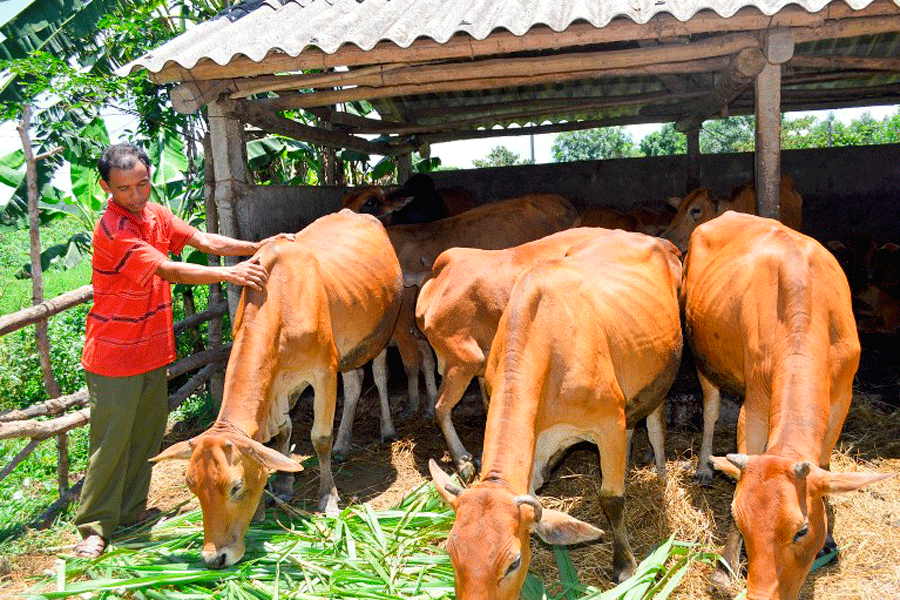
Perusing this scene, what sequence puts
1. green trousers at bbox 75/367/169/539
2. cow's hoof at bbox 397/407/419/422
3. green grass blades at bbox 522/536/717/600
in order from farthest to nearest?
cow's hoof at bbox 397/407/419/422 < green trousers at bbox 75/367/169/539 < green grass blades at bbox 522/536/717/600

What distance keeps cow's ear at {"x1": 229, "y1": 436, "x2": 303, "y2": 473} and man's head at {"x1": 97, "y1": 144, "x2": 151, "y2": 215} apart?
174 cm

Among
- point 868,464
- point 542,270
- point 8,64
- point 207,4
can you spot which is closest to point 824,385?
point 542,270

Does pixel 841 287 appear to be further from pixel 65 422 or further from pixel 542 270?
pixel 65 422

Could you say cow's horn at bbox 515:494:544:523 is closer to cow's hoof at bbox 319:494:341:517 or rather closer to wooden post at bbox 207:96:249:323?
cow's hoof at bbox 319:494:341:517

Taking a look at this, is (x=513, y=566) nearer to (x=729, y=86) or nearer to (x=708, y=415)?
(x=708, y=415)

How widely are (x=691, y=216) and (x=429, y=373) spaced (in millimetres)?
3462

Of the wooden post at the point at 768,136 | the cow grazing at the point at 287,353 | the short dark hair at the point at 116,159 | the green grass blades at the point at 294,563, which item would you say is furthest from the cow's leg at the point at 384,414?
the wooden post at the point at 768,136

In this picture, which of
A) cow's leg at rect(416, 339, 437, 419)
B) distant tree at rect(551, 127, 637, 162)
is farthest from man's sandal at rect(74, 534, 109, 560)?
distant tree at rect(551, 127, 637, 162)

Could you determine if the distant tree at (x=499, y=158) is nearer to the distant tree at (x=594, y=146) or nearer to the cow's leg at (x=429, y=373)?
the distant tree at (x=594, y=146)

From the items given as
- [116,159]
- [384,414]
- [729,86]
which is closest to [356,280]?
[384,414]

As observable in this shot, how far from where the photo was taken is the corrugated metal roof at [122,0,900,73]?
588 cm

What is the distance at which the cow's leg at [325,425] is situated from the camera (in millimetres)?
5832

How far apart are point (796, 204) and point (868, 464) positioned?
431 cm

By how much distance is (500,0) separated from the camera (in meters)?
7.16
